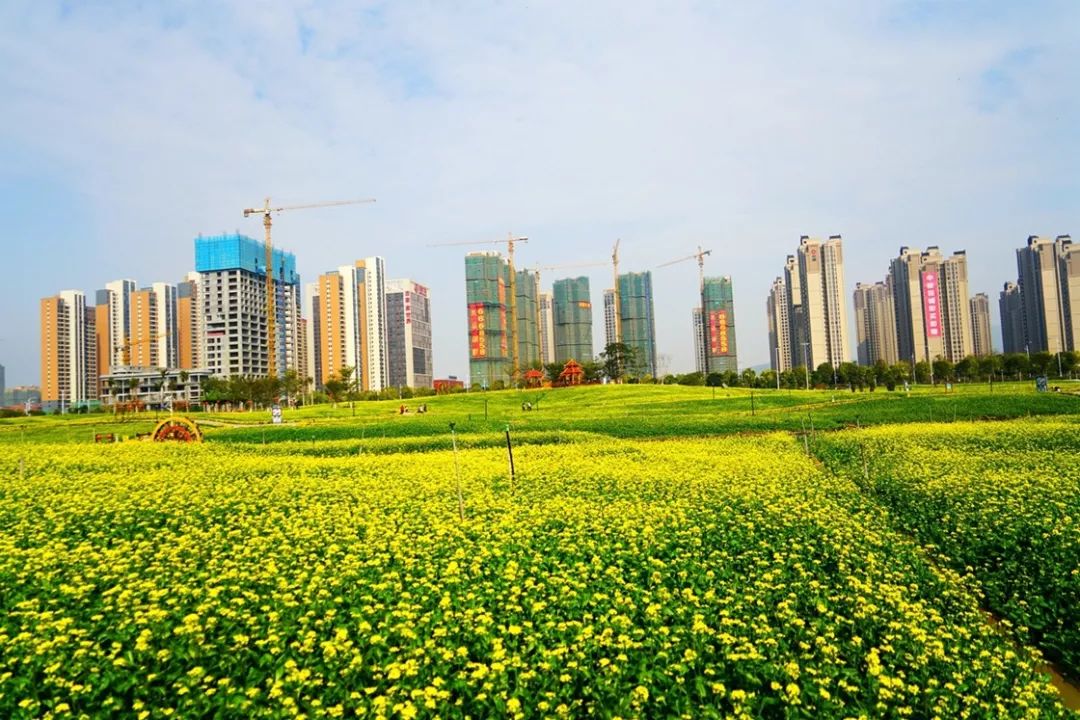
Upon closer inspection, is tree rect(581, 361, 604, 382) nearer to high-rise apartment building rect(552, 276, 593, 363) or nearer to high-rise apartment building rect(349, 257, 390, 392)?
high-rise apartment building rect(552, 276, 593, 363)

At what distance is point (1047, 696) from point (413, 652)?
309 inches

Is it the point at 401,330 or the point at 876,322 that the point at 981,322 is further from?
the point at 401,330

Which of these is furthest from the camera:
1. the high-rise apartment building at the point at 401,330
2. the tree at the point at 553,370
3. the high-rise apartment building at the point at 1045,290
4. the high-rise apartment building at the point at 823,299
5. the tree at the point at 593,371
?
the high-rise apartment building at the point at 401,330

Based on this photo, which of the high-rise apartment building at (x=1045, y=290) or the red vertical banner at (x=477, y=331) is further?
the red vertical banner at (x=477, y=331)

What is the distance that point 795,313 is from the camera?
483 feet

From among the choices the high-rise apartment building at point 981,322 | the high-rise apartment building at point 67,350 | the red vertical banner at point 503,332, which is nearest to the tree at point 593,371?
the red vertical banner at point 503,332

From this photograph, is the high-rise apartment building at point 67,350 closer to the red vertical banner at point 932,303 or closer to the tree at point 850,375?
the tree at point 850,375

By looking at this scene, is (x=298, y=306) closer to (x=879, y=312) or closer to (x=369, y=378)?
(x=369, y=378)

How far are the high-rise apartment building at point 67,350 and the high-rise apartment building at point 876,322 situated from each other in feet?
636

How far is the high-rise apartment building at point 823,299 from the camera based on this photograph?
139625 mm

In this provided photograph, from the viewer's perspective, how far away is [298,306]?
16588 cm

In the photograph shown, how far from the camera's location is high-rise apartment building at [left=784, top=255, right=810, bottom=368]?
144 meters

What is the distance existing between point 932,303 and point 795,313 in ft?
Answer: 88.8

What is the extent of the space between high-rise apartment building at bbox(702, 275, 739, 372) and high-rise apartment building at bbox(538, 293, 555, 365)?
2131 inches
